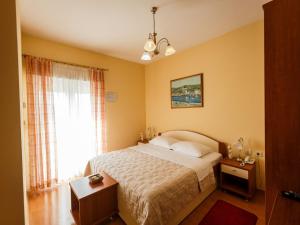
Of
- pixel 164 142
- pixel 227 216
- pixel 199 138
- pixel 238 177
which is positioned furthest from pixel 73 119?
pixel 238 177

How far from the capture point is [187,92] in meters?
3.19

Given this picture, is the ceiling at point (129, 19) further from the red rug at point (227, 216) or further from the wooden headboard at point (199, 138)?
the red rug at point (227, 216)

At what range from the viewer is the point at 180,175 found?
1.80 meters

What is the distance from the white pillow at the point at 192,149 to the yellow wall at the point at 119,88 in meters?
1.47

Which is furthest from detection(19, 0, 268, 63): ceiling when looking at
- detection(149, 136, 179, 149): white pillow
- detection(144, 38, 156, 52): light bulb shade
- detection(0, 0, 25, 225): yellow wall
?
detection(149, 136, 179, 149): white pillow

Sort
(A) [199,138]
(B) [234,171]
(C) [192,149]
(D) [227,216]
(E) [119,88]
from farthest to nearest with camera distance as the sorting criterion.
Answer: (E) [119,88]
(A) [199,138]
(C) [192,149]
(B) [234,171]
(D) [227,216]

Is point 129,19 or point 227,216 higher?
point 129,19

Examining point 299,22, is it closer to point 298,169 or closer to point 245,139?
point 298,169

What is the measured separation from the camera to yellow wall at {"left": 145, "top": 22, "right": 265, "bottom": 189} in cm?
227

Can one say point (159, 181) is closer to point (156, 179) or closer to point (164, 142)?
point (156, 179)

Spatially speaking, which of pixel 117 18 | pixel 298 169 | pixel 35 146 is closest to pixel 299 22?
pixel 298 169

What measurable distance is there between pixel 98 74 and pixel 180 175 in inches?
103

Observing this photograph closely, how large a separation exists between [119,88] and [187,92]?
65.5 inches

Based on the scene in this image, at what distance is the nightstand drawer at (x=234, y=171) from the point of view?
2119 millimetres
